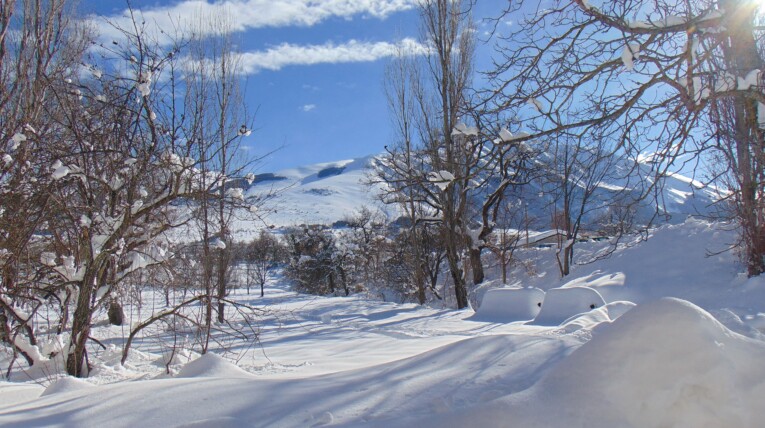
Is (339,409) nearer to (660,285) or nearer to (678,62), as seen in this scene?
(678,62)

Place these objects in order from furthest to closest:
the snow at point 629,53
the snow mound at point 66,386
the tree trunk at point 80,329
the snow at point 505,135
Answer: the tree trunk at point 80,329 → the snow mound at point 66,386 → the snow at point 505,135 → the snow at point 629,53

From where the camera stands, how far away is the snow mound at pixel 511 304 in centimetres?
1064

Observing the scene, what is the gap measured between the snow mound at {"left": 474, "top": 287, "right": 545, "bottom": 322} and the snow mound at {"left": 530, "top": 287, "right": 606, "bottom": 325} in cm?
93

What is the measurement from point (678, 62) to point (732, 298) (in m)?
8.83

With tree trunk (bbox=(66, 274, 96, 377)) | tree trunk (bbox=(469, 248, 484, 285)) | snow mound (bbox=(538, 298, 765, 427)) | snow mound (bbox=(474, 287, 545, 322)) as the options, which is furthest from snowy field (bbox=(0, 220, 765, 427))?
tree trunk (bbox=(469, 248, 484, 285))

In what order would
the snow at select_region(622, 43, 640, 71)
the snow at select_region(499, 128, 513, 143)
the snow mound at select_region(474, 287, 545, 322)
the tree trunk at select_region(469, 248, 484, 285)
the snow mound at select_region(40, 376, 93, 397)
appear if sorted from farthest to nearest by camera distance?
the tree trunk at select_region(469, 248, 484, 285) < the snow mound at select_region(474, 287, 545, 322) < the snow mound at select_region(40, 376, 93, 397) < the snow at select_region(499, 128, 513, 143) < the snow at select_region(622, 43, 640, 71)

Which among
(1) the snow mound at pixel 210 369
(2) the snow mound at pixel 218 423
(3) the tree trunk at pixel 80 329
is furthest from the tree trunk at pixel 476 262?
(2) the snow mound at pixel 218 423

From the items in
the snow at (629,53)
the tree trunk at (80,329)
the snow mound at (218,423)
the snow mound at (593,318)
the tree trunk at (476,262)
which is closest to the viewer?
the snow mound at (218,423)

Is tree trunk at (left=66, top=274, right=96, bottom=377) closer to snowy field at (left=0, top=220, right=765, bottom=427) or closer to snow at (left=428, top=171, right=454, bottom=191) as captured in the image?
snowy field at (left=0, top=220, right=765, bottom=427)

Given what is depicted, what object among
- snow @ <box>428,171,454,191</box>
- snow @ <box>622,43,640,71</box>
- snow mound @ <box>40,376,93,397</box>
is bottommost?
snow mound @ <box>40,376,93,397</box>

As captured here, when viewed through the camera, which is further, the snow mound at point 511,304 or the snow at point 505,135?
the snow mound at point 511,304

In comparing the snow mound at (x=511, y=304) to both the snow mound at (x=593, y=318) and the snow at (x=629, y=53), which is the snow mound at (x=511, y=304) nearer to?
the snow mound at (x=593, y=318)

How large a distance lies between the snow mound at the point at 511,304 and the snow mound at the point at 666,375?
8394mm

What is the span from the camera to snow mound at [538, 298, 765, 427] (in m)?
1.99
